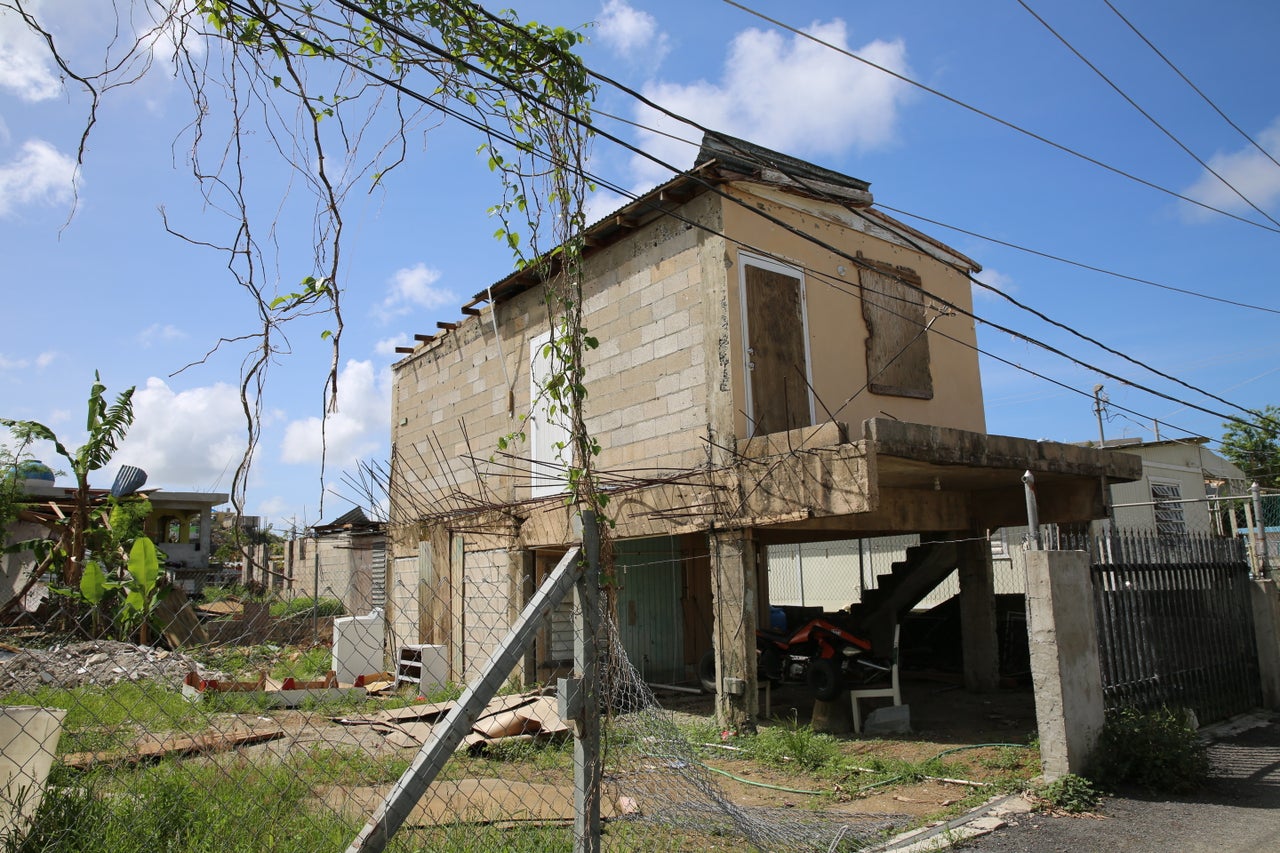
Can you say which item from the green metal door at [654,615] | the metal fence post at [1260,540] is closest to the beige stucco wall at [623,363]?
the green metal door at [654,615]

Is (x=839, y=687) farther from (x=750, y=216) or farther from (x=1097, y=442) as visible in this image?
(x=1097, y=442)

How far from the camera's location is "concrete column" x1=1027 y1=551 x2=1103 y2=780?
20.8 feet

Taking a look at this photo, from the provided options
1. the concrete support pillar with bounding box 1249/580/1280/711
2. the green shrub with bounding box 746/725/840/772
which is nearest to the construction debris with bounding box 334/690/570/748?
the green shrub with bounding box 746/725/840/772

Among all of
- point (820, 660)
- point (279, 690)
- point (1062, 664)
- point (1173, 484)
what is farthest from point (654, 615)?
point (1173, 484)

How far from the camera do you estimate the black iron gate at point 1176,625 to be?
24.2ft

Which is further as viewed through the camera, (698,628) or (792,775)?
(698,628)

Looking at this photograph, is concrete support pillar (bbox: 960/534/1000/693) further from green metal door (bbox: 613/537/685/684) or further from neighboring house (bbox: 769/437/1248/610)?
neighboring house (bbox: 769/437/1248/610)

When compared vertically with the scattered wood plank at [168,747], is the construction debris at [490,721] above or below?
below

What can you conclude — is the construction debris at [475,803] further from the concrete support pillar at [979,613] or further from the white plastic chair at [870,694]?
the concrete support pillar at [979,613]

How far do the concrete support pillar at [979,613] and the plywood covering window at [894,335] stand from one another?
259 cm

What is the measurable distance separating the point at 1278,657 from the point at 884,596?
4558 millimetres

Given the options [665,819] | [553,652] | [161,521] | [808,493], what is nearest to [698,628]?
[553,652]

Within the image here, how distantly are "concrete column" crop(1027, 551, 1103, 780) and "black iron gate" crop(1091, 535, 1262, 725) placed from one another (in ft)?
1.73

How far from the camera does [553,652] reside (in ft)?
42.9
